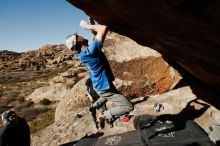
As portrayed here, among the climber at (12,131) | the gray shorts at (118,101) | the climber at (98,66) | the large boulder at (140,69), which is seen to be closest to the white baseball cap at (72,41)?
the climber at (98,66)

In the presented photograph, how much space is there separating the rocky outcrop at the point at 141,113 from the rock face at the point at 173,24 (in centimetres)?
111

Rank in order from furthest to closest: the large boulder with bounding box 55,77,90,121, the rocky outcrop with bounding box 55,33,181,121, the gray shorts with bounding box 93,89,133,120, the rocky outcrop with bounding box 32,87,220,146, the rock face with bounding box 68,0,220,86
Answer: the large boulder with bounding box 55,77,90,121 < the rocky outcrop with bounding box 55,33,181,121 < the rocky outcrop with bounding box 32,87,220,146 < the gray shorts with bounding box 93,89,133,120 < the rock face with bounding box 68,0,220,86

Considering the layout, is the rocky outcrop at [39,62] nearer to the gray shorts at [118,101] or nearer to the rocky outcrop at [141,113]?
the rocky outcrop at [141,113]

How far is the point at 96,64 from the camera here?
6367mm

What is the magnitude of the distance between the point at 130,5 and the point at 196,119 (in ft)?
12.7

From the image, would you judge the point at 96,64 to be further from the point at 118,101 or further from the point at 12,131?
the point at 12,131

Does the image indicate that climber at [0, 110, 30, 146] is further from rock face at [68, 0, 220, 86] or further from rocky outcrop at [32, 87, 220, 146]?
rock face at [68, 0, 220, 86]

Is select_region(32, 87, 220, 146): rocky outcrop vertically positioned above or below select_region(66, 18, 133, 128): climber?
below

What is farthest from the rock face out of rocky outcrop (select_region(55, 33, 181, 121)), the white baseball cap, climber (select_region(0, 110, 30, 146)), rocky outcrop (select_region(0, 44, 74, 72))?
rocky outcrop (select_region(0, 44, 74, 72))

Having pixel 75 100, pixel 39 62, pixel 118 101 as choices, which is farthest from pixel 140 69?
pixel 39 62

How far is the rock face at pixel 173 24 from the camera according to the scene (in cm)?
416

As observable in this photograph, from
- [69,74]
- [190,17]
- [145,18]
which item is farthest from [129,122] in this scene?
[69,74]

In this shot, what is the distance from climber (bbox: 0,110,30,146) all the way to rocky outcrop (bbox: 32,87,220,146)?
1.42 metres

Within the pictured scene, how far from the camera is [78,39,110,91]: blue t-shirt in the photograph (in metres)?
6.11
